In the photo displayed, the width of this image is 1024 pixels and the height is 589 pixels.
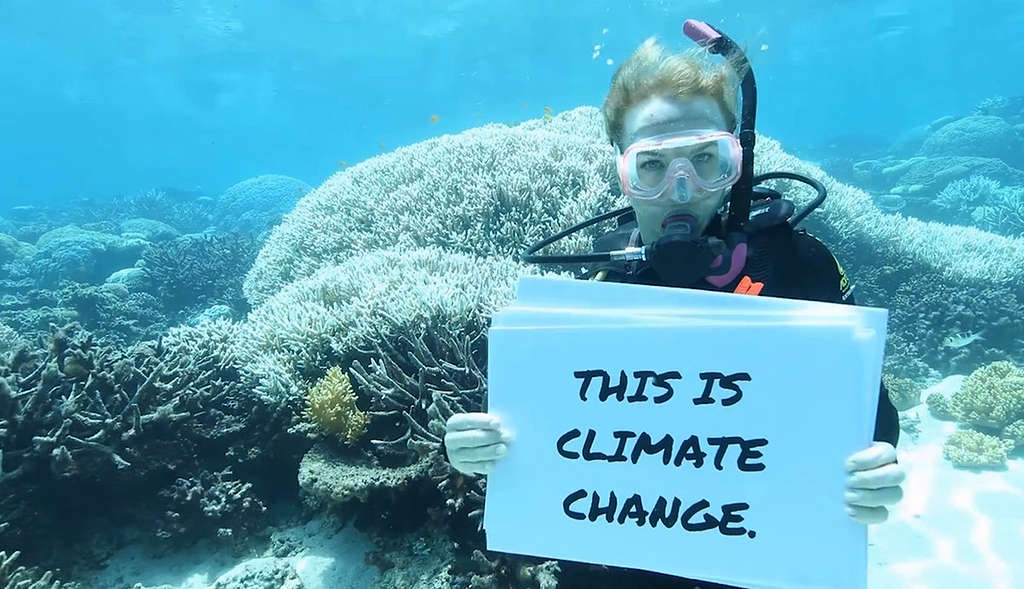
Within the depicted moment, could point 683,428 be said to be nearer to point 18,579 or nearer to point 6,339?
point 18,579

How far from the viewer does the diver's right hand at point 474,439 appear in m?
1.52

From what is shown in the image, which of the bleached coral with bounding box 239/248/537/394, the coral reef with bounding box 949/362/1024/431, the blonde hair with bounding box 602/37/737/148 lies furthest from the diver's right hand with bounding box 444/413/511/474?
the coral reef with bounding box 949/362/1024/431

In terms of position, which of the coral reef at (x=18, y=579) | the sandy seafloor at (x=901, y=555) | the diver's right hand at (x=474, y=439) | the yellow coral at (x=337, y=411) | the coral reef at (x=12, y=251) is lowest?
the sandy seafloor at (x=901, y=555)

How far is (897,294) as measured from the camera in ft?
25.8

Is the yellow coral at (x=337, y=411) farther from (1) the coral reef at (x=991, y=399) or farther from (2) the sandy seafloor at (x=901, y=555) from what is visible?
(1) the coral reef at (x=991, y=399)

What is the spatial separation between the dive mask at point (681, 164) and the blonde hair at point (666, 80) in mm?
172

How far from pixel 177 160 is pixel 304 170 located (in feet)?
104

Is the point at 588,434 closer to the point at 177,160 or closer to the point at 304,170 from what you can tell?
the point at 304,170

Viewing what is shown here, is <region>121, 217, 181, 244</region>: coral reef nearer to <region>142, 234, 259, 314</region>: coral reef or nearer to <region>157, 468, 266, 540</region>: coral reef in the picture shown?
<region>142, 234, 259, 314</region>: coral reef

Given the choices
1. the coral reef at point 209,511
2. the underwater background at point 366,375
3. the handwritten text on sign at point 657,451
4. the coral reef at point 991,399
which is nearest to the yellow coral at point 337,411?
the underwater background at point 366,375

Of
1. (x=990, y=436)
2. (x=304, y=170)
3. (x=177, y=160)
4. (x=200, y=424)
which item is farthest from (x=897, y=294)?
(x=177, y=160)

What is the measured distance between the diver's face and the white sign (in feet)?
2.02

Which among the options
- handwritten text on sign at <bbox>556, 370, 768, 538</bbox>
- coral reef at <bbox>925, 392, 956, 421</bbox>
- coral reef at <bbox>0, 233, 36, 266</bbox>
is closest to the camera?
handwritten text on sign at <bbox>556, 370, 768, 538</bbox>

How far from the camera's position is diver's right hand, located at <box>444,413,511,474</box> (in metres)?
1.52
